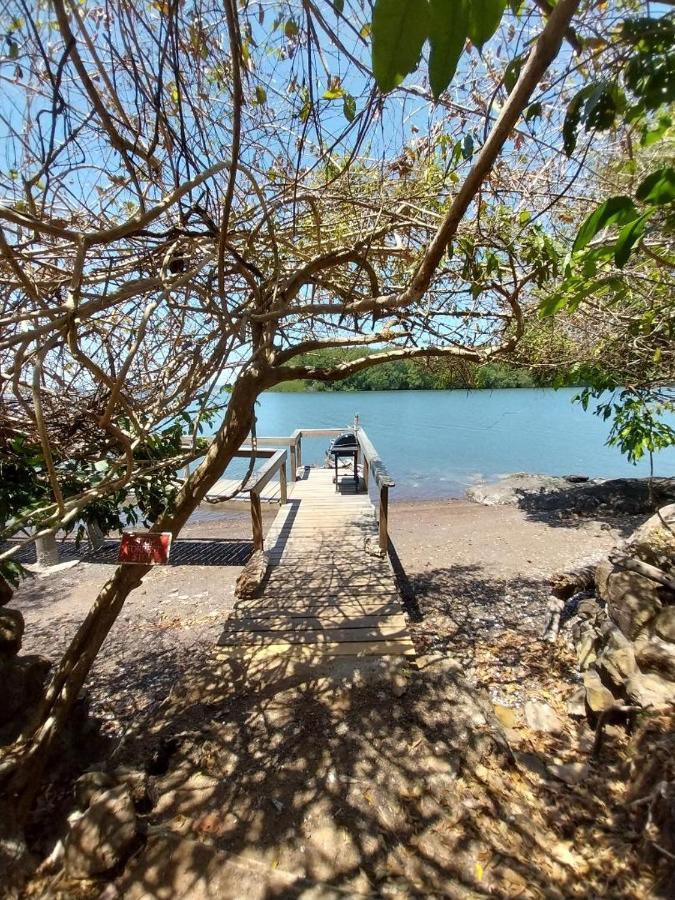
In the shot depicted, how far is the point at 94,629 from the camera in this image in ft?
7.91

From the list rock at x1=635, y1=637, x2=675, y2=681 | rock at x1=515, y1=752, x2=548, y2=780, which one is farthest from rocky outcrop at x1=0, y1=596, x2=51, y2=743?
rock at x1=635, y1=637, x2=675, y2=681

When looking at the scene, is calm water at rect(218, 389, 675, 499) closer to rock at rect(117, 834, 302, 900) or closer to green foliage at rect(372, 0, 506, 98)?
rock at rect(117, 834, 302, 900)

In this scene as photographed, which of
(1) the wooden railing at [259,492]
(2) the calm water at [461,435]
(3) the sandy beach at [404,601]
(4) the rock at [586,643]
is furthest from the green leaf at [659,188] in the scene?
(2) the calm water at [461,435]

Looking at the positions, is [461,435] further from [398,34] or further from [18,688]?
[398,34]

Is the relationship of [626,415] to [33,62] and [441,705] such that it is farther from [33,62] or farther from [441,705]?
[33,62]

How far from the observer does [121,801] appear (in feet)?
6.30

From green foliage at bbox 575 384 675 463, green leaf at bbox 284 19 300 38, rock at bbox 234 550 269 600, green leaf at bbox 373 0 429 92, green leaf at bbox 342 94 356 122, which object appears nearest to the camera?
green leaf at bbox 373 0 429 92

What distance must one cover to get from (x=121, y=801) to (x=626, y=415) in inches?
362

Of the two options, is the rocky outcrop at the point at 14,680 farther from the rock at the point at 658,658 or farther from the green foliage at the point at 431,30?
the rock at the point at 658,658

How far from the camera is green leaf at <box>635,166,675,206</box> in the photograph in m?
0.75

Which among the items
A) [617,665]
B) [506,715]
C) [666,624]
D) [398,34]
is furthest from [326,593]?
[398,34]

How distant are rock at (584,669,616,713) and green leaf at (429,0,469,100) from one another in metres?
3.40

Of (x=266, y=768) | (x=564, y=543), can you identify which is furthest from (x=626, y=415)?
(x=266, y=768)

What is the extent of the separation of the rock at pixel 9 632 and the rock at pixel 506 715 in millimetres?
3184
